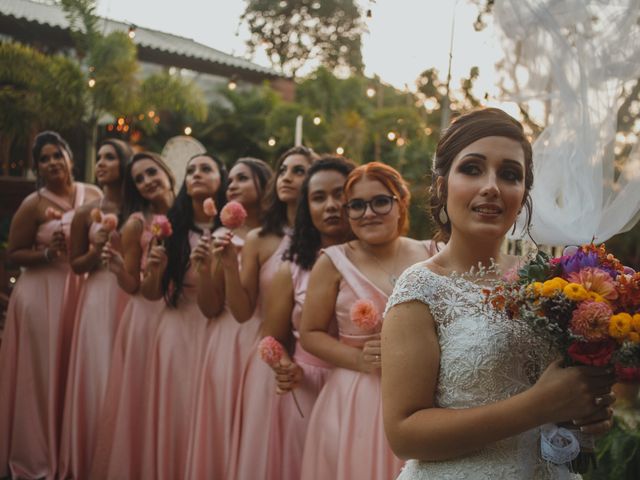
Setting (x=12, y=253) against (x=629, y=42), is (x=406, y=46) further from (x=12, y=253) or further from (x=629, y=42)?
(x=629, y=42)

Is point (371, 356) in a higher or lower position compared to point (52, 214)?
lower

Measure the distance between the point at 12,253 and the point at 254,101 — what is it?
49.8 ft

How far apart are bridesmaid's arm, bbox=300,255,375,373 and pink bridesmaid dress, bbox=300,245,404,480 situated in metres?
0.04

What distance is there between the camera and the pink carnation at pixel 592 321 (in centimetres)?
156

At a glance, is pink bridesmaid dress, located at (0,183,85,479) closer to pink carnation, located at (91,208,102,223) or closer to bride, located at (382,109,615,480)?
pink carnation, located at (91,208,102,223)

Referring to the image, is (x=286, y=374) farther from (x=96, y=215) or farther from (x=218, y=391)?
(x=96, y=215)

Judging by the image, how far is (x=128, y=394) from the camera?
5.20 metres

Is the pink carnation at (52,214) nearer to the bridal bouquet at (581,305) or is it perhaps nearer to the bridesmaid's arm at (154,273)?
the bridesmaid's arm at (154,273)

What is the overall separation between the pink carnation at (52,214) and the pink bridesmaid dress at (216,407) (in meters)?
1.91

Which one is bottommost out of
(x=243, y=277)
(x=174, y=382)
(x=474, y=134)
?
(x=174, y=382)

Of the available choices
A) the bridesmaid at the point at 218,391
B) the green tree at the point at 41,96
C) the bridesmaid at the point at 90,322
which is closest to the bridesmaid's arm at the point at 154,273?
the bridesmaid at the point at 218,391

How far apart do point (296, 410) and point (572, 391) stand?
8.31ft

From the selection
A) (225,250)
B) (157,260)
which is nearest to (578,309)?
(225,250)

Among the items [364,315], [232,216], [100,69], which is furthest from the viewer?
[100,69]
